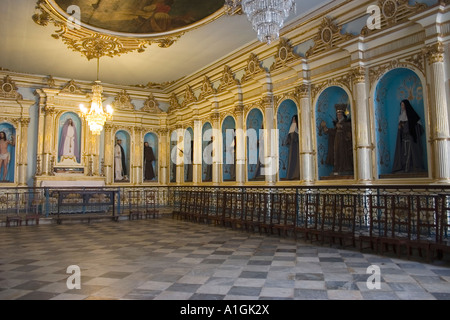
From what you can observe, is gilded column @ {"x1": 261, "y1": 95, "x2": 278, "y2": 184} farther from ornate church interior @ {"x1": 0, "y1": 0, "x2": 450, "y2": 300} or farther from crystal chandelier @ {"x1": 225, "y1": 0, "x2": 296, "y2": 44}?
crystal chandelier @ {"x1": 225, "y1": 0, "x2": 296, "y2": 44}

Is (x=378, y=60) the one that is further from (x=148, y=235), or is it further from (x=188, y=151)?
(x=188, y=151)

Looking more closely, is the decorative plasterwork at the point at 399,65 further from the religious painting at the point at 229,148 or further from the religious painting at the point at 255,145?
the religious painting at the point at 229,148

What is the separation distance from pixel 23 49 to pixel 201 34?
5.82m

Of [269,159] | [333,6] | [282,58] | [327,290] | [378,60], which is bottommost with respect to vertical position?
[327,290]

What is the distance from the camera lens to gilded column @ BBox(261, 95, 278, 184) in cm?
961

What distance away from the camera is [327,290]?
11.0 feet

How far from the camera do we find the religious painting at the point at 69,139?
13578mm

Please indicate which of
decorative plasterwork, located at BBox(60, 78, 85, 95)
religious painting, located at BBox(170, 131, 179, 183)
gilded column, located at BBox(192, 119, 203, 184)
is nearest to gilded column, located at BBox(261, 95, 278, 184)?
gilded column, located at BBox(192, 119, 203, 184)

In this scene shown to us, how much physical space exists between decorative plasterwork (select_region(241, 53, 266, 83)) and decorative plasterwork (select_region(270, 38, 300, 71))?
568 millimetres

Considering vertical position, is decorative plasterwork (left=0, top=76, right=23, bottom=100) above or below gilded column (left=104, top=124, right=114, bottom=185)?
above

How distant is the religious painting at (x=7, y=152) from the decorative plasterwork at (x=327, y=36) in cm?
1124
